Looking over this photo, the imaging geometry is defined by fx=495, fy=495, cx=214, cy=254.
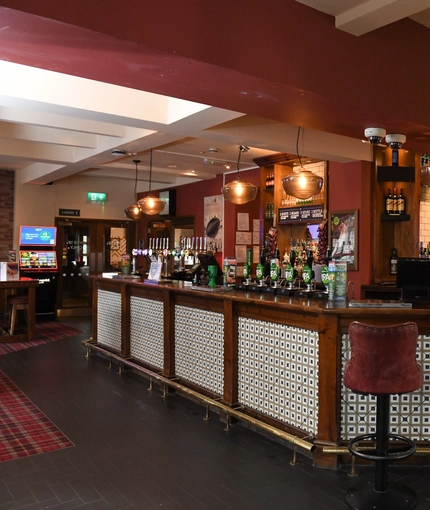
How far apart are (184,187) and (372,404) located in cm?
870

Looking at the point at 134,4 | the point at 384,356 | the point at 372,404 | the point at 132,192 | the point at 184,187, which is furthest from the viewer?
the point at 132,192

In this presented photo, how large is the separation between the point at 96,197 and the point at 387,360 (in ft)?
33.1

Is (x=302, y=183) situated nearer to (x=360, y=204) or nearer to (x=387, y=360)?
(x=360, y=204)

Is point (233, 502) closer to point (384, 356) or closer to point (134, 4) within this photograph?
point (384, 356)

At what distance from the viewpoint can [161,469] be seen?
11.6ft

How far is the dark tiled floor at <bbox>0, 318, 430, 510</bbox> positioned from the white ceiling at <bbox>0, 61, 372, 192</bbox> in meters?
3.00

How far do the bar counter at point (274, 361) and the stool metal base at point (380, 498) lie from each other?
383 millimetres

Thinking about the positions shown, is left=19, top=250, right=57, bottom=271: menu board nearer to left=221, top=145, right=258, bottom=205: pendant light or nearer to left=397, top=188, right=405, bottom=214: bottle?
left=221, top=145, right=258, bottom=205: pendant light

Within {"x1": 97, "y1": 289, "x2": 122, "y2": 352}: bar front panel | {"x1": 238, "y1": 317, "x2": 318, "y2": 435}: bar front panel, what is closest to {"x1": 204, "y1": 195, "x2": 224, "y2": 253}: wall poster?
{"x1": 97, "y1": 289, "x2": 122, "y2": 352}: bar front panel

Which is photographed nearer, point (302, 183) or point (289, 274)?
point (289, 274)

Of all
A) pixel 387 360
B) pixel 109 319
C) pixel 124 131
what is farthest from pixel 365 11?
pixel 109 319

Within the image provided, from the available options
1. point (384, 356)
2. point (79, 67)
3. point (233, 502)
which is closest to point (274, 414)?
point (233, 502)

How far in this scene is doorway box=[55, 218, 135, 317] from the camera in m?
11.6

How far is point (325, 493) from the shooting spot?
3.21 metres
